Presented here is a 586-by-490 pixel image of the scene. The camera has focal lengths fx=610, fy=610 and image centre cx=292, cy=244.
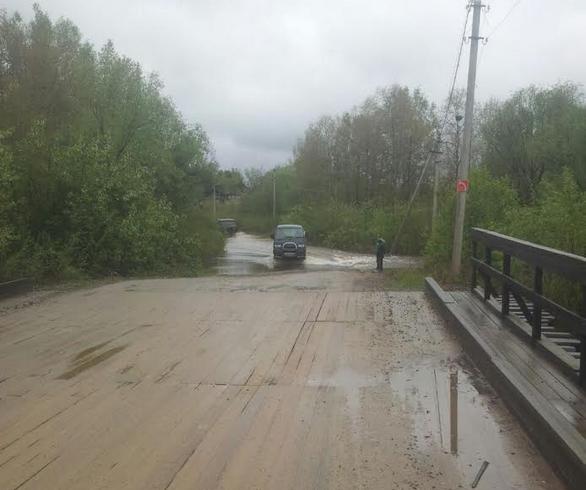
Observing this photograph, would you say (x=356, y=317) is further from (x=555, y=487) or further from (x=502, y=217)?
(x=502, y=217)

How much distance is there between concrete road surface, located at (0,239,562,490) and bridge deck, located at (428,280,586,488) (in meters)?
0.14

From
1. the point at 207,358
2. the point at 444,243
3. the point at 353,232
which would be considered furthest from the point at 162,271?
the point at 353,232

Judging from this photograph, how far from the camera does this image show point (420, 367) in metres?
6.24

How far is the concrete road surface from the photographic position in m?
3.80

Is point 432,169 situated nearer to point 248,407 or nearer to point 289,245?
point 289,245

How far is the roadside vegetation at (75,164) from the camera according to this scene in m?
16.2

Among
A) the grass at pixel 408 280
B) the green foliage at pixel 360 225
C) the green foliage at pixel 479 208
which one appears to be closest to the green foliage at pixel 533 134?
the green foliage at pixel 360 225

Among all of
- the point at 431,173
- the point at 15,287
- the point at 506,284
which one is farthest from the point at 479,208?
the point at 431,173

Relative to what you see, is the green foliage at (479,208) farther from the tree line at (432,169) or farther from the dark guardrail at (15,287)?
the dark guardrail at (15,287)

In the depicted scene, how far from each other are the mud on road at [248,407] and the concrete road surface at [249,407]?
15 mm

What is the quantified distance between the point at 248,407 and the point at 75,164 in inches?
558

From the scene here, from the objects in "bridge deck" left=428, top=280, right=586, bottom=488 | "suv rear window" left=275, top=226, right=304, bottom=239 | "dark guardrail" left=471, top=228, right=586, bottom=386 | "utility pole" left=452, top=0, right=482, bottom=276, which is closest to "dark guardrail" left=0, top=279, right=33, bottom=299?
"bridge deck" left=428, top=280, right=586, bottom=488

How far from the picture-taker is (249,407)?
505 cm

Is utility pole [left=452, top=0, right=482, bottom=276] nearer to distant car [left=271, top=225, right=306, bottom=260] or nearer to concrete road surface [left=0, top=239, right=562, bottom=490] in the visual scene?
concrete road surface [left=0, top=239, right=562, bottom=490]
